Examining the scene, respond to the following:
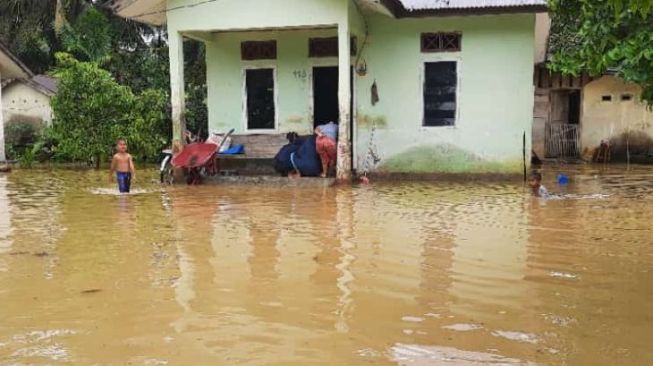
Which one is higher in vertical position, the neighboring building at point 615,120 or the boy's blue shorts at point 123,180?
the neighboring building at point 615,120

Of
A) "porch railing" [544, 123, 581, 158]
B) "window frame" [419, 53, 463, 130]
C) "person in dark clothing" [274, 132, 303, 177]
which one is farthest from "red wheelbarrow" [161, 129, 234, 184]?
"porch railing" [544, 123, 581, 158]

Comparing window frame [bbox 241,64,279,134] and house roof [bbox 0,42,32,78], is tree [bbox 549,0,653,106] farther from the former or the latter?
house roof [bbox 0,42,32,78]

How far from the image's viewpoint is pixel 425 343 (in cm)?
423

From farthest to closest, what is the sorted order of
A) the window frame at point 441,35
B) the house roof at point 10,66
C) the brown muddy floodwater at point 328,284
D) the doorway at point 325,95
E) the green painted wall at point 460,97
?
the house roof at point 10,66
the doorway at point 325,95
the window frame at point 441,35
the green painted wall at point 460,97
the brown muddy floodwater at point 328,284

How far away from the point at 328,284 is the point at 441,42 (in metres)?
10.2

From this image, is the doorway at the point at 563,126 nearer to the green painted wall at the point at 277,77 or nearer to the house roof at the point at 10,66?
the green painted wall at the point at 277,77

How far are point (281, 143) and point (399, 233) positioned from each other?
803cm

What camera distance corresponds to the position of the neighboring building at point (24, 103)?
80.0 feet

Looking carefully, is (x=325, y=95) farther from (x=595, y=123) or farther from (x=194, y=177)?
(x=595, y=123)

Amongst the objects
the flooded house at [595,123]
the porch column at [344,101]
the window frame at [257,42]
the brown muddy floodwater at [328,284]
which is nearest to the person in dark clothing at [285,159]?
the porch column at [344,101]

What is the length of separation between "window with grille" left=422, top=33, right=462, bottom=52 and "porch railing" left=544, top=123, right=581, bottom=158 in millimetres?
7757

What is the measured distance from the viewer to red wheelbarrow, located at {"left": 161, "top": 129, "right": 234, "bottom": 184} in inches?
544

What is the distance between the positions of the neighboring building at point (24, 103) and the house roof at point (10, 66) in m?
3.08

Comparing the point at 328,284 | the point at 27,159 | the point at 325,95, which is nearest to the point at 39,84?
the point at 27,159
